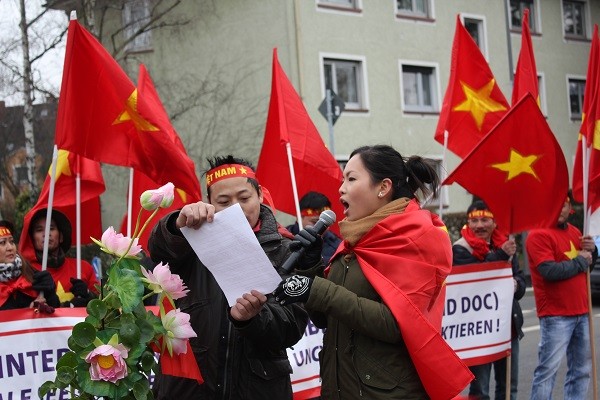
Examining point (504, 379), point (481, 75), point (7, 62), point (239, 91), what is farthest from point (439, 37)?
point (504, 379)

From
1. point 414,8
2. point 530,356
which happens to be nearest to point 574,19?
point 414,8

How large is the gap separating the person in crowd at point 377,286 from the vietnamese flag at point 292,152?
4.41 m

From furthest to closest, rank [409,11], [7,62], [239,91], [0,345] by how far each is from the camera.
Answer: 1. [409,11]
2. [239,91]
3. [7,62]
4. [0,345]

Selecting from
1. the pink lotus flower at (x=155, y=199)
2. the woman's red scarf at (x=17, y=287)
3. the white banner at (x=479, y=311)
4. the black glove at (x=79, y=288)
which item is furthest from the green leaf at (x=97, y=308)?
the white banner at (x=479, y=311)

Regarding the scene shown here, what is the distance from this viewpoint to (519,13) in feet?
101

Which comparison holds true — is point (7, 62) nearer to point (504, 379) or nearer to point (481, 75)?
point (481, 75)

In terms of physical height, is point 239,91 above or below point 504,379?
above

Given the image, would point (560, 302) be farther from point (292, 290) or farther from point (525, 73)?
point (292, 290)

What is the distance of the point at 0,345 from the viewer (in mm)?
5016

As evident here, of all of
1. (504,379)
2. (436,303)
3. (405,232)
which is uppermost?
(405,232)

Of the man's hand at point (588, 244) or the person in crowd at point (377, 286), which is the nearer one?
the person in crowd at point (377, 286)

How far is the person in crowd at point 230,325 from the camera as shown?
351 centimetres

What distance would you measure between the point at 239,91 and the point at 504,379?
18902mm

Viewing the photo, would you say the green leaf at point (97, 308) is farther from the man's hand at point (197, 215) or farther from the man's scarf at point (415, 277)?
the man's scarf at point (415, 277)
